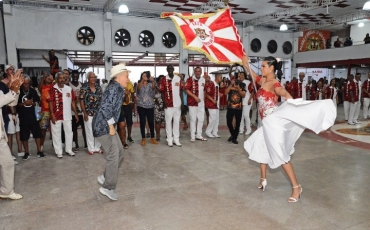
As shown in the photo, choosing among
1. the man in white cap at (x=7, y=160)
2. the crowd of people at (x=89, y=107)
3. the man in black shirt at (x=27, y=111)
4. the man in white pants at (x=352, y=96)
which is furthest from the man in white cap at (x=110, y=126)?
the man in white pants at (x=352, y=96)

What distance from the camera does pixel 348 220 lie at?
2.83m

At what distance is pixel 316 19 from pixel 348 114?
9004 millimetres

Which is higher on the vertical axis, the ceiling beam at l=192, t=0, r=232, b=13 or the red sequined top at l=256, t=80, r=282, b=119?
the ceiling beam at l=192, t=0, r=232, b=13

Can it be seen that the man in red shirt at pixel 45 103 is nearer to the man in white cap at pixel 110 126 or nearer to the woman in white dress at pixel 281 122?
the man in white cap at pixel 110 126

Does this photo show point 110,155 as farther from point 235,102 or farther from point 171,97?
point 235,102

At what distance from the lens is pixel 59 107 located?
17.7 feet

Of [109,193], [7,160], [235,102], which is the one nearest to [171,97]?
[235,102]

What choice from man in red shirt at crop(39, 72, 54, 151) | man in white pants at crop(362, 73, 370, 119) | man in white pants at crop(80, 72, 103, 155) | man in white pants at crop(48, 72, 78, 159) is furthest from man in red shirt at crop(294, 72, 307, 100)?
man in red shirt at crop(39, 72, 54, 151)

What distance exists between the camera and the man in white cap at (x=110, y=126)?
3289mm

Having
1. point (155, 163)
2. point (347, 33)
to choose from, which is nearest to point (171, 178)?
point (155, 163)

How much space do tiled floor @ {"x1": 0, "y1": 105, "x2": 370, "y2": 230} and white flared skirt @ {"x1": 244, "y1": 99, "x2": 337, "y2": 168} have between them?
0.61m

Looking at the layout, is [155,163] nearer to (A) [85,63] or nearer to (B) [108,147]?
(B) [108,147]

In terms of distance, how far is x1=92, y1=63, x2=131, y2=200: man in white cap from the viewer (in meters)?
3.29

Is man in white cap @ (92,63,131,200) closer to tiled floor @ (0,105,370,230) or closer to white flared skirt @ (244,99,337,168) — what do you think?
tiled floor @ (0,105,370,230)
